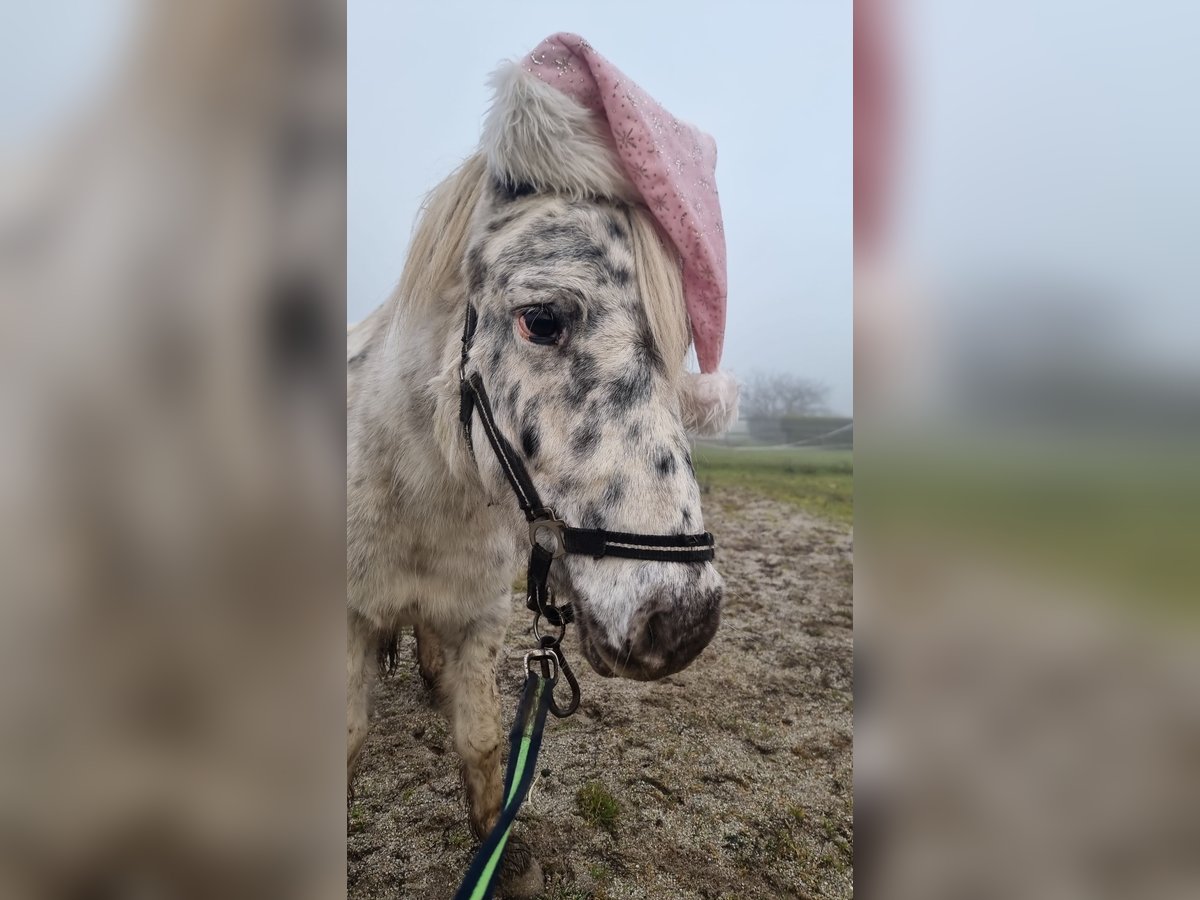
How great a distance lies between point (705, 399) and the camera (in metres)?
0.99

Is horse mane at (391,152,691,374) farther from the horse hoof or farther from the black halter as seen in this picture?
the horse hoof

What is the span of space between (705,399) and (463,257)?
1.69 ft

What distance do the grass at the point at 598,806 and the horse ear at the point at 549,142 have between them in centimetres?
134

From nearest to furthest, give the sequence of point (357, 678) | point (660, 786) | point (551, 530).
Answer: point (551, 530) → point (357, 678) → point (660, 786)

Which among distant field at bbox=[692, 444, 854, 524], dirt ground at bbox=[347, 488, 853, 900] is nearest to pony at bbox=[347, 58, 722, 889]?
dirt ground at bbox=[347, 488, 853, 900]
